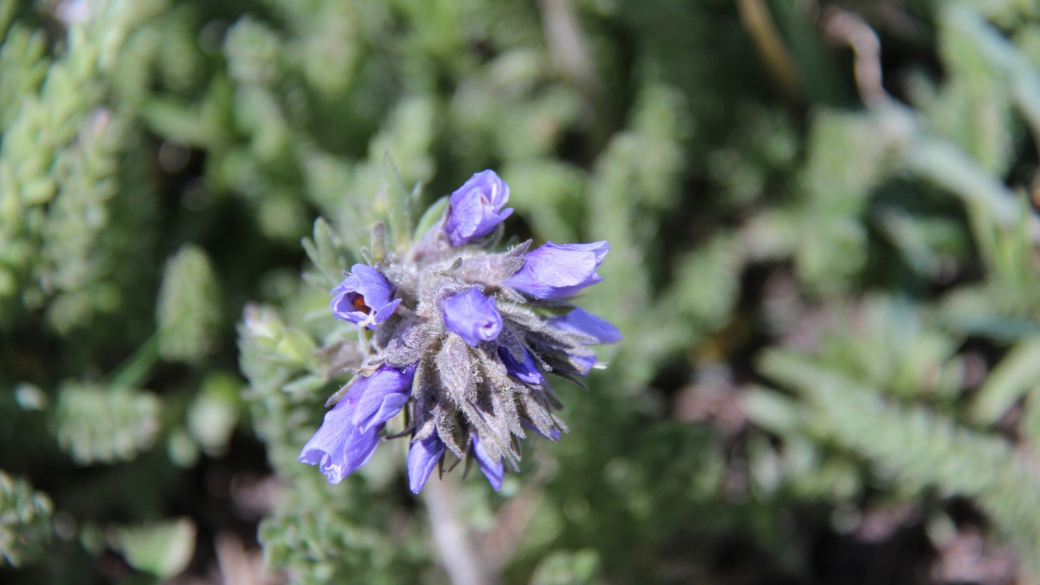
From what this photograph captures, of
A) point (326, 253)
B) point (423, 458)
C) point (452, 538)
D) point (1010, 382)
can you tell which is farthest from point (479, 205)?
point (1010, 382)

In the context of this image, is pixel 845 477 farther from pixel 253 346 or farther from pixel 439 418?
pixel 253 346

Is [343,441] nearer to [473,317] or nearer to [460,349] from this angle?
[460,349]

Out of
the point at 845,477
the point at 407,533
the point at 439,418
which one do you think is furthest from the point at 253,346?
the point at 845,477

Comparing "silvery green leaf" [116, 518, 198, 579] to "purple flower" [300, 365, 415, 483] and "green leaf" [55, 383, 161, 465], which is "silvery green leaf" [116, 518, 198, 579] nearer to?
"green leaf" [55, 383, 161, 465]

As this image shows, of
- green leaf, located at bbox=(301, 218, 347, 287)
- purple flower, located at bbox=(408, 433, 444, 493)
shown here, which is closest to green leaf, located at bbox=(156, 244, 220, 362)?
green leaf, located at bbox=(301, 218, 347, 287)

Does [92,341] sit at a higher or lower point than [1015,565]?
higher

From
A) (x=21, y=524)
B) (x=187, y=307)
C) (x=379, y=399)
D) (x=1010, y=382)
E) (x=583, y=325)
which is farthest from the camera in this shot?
(x=1010, y=382)

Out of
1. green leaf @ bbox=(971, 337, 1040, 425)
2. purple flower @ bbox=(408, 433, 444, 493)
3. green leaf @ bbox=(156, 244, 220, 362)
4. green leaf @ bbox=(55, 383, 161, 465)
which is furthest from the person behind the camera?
green leaf @ bbox=(971, 337, 1040, 425)
